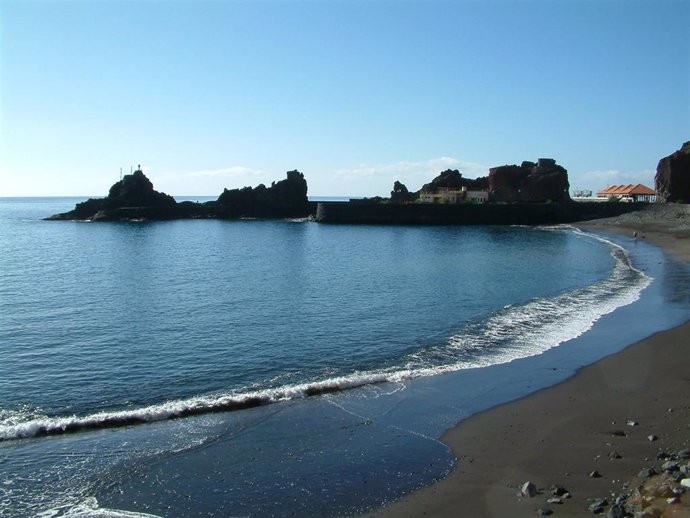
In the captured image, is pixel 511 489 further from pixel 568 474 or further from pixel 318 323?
pixel 318 323

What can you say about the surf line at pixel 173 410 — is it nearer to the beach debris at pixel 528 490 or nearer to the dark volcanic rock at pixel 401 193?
the beach debris at pixel 528 490

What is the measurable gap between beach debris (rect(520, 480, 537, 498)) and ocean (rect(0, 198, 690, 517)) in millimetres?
1725

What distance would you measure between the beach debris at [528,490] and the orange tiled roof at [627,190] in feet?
394

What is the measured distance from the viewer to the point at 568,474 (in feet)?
33.6

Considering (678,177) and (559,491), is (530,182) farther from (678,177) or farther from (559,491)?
(559,491)

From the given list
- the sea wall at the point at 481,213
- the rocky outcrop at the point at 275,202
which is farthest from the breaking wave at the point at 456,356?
the rocky outcrop at the point at 275,202

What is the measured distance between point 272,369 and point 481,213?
86605mm

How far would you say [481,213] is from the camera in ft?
329

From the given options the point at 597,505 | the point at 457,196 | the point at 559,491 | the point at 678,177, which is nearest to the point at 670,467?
the point at 597,505

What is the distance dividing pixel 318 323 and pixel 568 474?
15.2m

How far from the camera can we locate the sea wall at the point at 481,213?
98938 mm

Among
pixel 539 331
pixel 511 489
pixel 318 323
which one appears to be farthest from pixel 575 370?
pixel 318 323

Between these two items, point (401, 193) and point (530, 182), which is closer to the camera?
point (530, 182)

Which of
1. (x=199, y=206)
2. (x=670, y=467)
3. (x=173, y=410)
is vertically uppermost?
(x=199, y=206)
